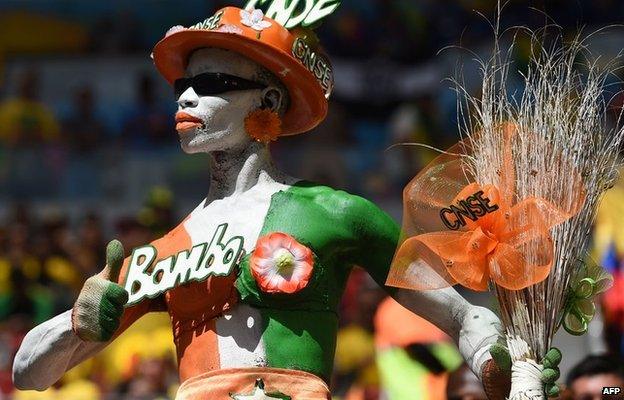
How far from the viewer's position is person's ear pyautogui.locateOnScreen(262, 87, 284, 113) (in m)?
5.02

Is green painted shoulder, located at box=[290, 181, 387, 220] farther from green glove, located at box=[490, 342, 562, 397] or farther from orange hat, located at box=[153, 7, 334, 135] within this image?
green glove, located at box=[490, 342, 562, 397]

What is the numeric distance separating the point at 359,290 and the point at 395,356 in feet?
5.40

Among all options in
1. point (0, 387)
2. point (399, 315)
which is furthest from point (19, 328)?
point (399, 315)

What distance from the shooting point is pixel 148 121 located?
11867 millimetres

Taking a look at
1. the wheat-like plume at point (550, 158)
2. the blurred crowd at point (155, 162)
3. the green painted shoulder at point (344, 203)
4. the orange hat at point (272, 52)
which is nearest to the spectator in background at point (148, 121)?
the blurred crowd at point (155, 162)

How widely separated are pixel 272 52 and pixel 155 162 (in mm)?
5941

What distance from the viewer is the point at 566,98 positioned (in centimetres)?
461

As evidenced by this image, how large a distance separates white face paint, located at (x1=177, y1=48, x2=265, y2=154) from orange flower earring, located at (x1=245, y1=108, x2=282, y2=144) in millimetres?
19

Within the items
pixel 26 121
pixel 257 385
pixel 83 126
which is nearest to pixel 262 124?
pixel 257 385

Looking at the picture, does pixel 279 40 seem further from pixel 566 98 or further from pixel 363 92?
pixel 363 92

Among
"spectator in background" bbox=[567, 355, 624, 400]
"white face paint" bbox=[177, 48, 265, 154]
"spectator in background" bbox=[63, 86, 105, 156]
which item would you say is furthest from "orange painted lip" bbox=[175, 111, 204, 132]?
"spectator in background" bbox=[63, 86, 105, 156]

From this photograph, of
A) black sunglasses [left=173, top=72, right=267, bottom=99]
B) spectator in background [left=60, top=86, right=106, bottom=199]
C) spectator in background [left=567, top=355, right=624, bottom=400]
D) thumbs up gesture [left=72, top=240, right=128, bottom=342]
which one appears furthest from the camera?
spectator in background [left=60, top=86, right=106, bottom=199]

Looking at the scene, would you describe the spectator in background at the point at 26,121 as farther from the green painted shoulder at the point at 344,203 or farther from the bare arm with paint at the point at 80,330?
the green painted shoulder at the point at 344,203

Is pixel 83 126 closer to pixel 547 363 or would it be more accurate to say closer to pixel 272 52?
pixel 272 52
